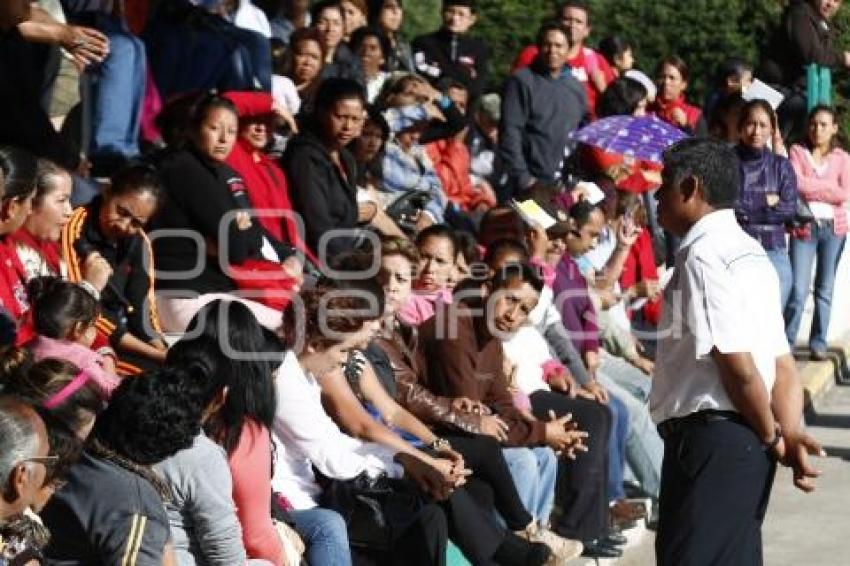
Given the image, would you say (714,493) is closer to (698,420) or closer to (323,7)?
(698,420)

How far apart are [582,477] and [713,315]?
344 centimetres

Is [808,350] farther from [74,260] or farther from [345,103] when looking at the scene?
[74,260]

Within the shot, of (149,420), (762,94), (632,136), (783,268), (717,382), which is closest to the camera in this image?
(149,420)

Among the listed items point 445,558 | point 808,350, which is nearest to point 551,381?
point 445,558

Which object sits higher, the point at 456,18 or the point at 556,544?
the point at 456,18

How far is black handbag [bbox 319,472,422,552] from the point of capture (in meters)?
8.13

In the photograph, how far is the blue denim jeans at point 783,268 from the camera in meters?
14.2

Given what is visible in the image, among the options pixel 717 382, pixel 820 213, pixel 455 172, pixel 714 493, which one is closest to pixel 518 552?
pixel 714 493

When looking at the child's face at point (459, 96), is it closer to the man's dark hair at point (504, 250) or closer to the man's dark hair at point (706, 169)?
the man's dark hair at point (504, 250)

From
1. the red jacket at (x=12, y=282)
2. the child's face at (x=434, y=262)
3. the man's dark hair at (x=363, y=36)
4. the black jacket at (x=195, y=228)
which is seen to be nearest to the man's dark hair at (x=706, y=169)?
the red jacket at (x=12, y=282)

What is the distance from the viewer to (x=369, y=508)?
8.18 m

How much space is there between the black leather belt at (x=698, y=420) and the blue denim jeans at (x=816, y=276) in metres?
8.10

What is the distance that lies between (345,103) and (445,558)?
147 inches

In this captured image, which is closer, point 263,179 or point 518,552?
point 518,552
